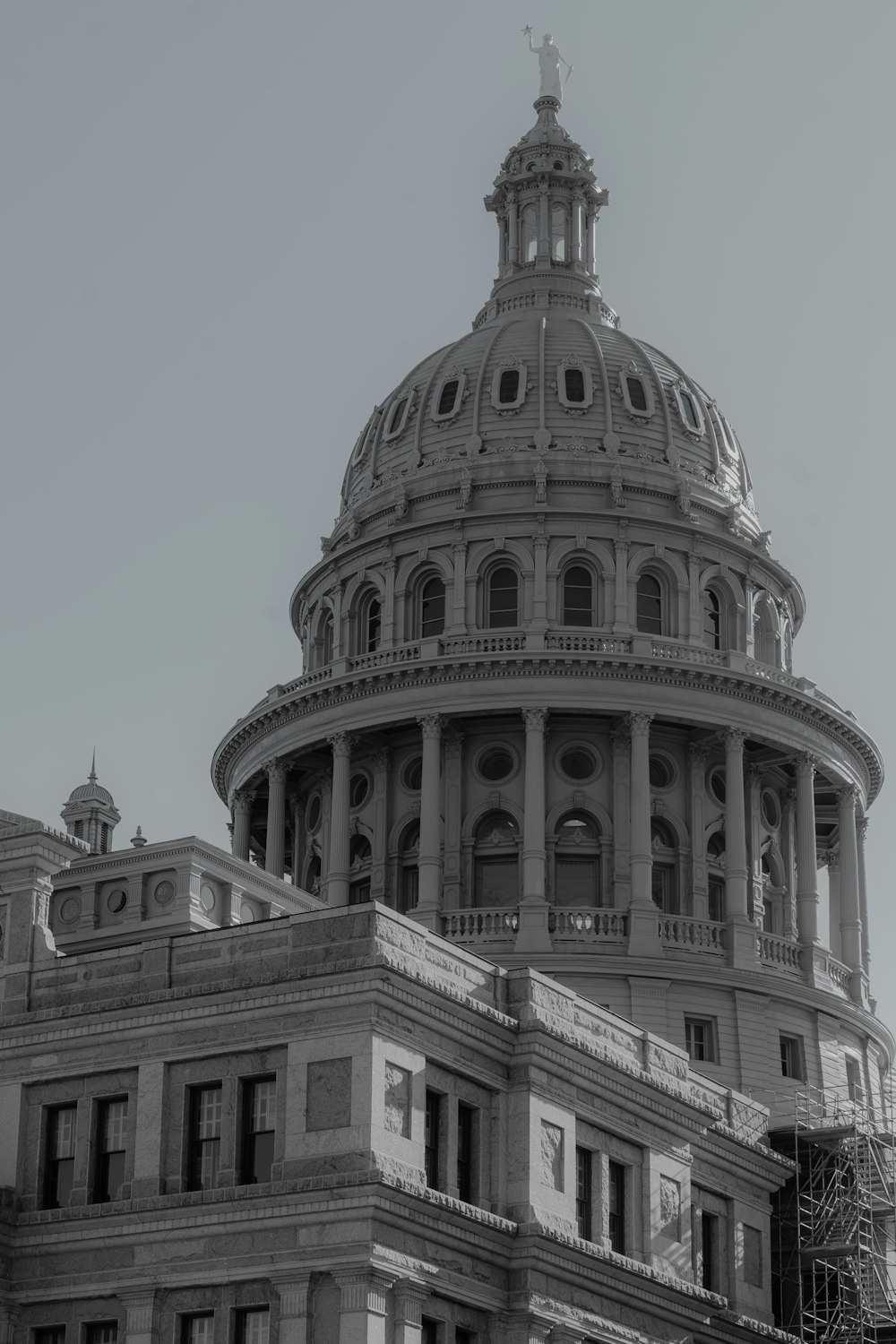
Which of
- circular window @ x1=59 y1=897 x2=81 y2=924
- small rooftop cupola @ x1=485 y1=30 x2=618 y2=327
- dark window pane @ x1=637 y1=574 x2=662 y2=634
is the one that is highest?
small rooftop cupola @ x1=485 y1=30 x2=618 y2=327

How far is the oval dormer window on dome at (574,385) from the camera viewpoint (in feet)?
300

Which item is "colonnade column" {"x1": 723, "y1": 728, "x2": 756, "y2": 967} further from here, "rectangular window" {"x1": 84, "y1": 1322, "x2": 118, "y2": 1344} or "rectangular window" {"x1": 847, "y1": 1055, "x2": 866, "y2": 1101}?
"rectangular window" {"x1": 84, "y1": 1322, "x2": 118, "y2": 1344}

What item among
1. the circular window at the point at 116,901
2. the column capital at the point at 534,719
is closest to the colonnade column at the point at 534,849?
the column capital at the point at 534,719

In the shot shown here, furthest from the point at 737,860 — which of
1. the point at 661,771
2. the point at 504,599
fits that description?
the point at 504,599

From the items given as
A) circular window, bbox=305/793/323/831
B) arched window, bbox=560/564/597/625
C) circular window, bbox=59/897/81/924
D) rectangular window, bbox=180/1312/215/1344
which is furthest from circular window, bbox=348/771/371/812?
rectangular window, bbox=180/1312/215/1344

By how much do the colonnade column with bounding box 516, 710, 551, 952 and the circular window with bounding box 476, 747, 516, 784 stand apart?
6.01ft

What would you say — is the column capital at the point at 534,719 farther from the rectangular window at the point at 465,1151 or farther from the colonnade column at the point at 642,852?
the rectangular window at the point at 465,1151

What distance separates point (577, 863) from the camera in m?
84.7

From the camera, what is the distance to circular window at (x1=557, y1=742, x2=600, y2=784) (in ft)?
281

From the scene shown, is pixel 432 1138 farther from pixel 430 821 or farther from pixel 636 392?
pixel 636 392

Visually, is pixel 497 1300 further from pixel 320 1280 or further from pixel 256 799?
pixel 256 799

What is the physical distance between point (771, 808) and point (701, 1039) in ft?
38.8

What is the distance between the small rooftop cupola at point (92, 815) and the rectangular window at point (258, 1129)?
42346mm

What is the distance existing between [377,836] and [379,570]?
392 inches
